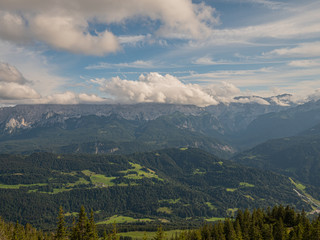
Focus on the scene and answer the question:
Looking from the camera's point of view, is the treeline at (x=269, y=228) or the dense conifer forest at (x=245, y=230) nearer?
the dense conifer forest at (x=245, y=230)

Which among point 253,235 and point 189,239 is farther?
point 189,239

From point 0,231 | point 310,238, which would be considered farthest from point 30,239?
point 310,238

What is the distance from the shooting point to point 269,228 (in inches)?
4557

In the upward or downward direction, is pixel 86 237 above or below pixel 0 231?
above

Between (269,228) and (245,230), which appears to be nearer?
(269,228)

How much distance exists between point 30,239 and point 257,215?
128 meters

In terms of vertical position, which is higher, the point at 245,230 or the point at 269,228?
the point at 269,228

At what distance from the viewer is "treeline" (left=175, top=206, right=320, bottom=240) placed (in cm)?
10744

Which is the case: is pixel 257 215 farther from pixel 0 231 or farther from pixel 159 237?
pixel 0 231

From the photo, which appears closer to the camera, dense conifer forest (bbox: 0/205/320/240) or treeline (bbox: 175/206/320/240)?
dense conifer forest (bbox: 0/205/320/240)

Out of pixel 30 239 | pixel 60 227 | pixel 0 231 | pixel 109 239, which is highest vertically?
pixel 60 227

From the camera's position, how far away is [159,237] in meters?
81.9

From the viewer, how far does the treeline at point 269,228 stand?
4230 inches

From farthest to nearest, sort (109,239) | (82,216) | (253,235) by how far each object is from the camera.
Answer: (253,235) < (109,239) < (82,216)
